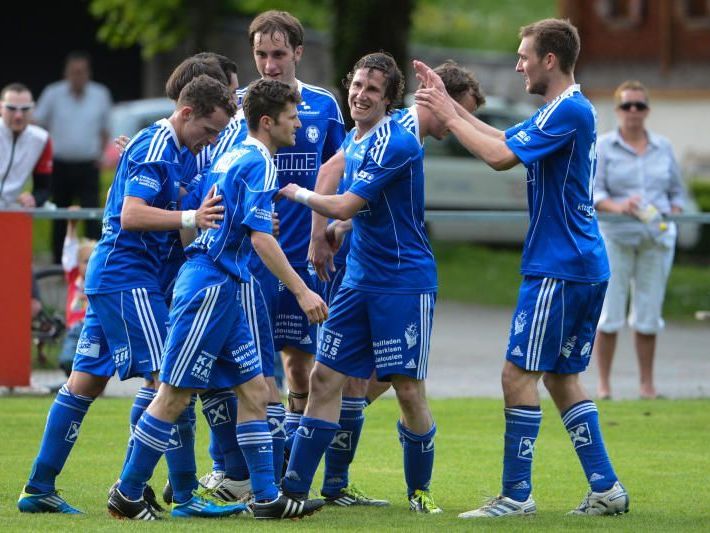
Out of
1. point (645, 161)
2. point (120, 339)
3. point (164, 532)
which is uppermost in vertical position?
point (645, 161)

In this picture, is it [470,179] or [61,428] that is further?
[470,179]

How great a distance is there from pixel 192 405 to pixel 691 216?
5771 millimetres

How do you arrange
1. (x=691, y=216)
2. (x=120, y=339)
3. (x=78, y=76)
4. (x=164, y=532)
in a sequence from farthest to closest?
(x=78, y=76), (x=691, y=216), (x=120, y=339), (x=164, y=532)

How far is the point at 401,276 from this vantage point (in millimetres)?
7746

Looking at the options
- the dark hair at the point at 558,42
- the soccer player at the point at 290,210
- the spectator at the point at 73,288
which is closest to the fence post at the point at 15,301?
the spectator at the point at 73,288

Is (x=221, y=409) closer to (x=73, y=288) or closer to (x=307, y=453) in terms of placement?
(x=307, y=453)

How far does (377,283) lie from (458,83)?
1.22m

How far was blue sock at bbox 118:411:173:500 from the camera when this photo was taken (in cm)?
726

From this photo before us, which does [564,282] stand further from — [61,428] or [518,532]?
[61,428]

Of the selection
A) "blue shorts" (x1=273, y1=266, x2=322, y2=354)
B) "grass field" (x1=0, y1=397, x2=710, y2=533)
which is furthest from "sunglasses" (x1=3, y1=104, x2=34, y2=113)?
"blue shorts" (x1=273, y1=266, x2=322, y2=354)

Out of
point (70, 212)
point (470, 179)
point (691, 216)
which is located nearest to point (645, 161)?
point (691, 216)

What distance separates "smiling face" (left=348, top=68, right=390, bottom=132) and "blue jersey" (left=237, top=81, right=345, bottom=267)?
0.89m

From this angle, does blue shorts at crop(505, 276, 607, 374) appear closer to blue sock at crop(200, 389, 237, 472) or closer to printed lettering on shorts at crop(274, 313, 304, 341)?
printed lettering on shorts at crop(274, 313, 304, 341)

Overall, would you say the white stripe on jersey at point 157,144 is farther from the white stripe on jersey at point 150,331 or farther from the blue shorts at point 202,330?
the white stripe on jersey at point 150,331
